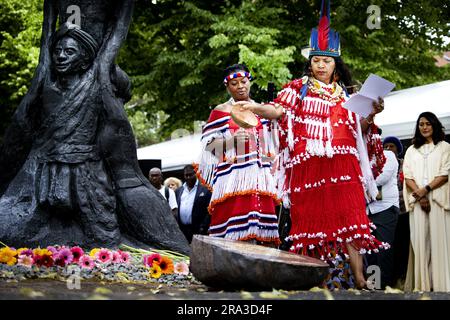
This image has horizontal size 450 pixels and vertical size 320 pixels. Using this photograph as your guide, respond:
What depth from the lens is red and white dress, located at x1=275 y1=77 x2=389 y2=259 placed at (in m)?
6.98

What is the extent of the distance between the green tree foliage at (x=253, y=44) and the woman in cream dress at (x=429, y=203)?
859 centimetres

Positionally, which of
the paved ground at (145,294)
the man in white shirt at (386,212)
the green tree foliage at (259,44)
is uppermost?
the green tree foliage at (259,44)

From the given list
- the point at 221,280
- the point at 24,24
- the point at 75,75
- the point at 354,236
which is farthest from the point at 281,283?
the point at 24,24

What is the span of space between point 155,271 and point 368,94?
7.15ft

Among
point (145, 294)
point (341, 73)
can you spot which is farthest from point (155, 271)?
point (341, 73)

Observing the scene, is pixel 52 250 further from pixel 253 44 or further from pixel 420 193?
pixel 253 44

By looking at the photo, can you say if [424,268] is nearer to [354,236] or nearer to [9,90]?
[354,236]

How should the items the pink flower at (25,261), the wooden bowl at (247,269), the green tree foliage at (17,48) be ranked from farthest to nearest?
the green tree foliage at (17,48) → the pink flower at (25,261) → the wooden bowl at (247,269)

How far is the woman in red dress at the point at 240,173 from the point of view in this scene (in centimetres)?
827

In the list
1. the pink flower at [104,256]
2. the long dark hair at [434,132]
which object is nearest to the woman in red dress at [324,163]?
the pink flower at [104,256]

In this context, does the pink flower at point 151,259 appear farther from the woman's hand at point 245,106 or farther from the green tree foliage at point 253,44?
the green tree foliage at point 253,44

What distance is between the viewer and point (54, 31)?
27.6ft

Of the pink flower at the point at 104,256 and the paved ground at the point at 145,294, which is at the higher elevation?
the pink flower at the point at 104,256

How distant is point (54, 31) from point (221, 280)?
393 cm
